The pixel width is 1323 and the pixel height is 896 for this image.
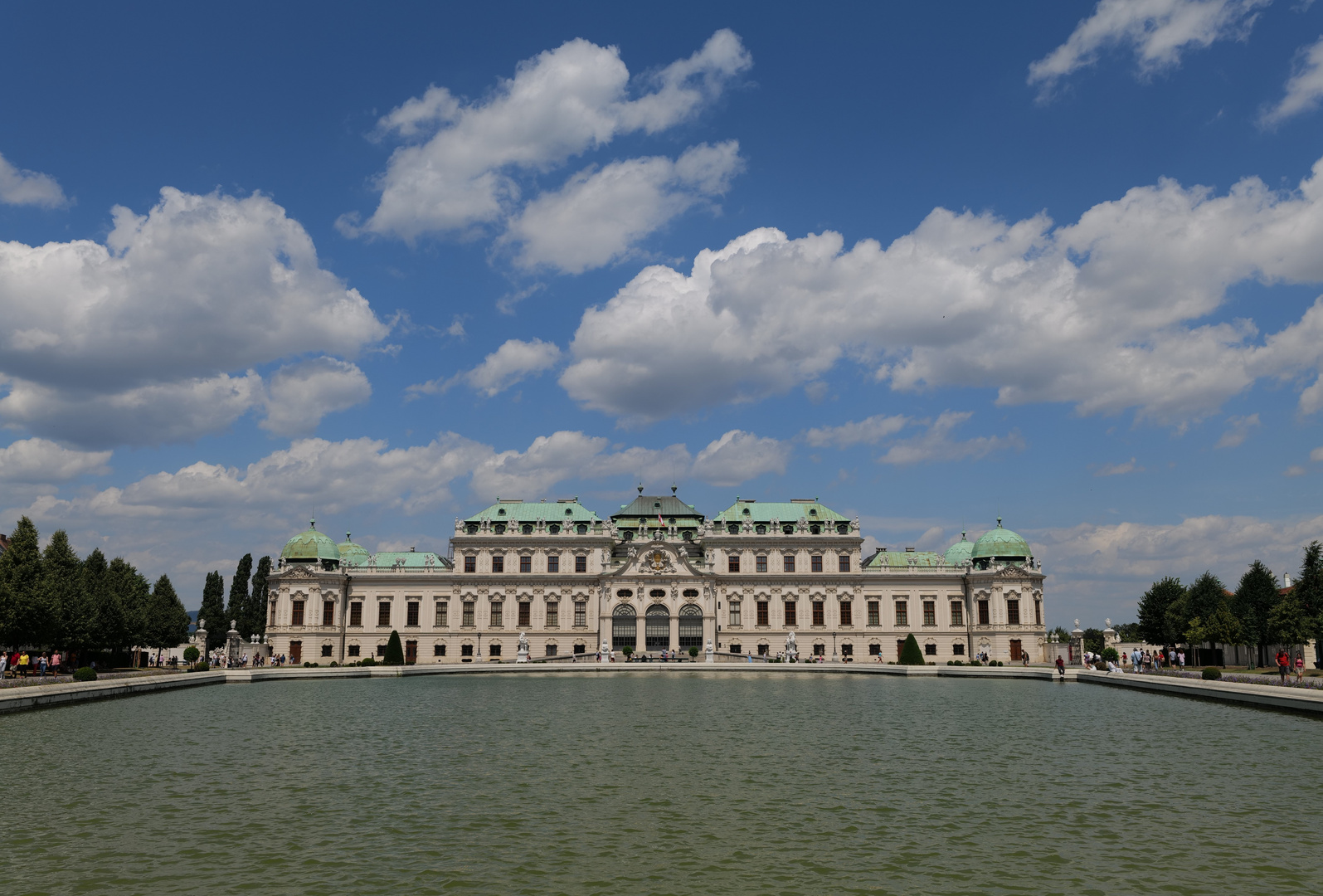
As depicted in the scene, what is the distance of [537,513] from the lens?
9744cm

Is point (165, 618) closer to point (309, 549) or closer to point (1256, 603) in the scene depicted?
point (309, 549)

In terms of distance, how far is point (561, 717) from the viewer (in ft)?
129

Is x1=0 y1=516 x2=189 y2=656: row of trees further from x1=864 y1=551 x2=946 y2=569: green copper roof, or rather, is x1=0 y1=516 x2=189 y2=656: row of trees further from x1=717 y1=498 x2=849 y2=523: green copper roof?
x1=864 y1=551 x2=946 y2=569: green copper roof

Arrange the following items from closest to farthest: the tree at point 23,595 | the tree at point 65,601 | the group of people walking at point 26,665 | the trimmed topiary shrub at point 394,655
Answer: the group of people walking at point 26,665 < the tree at point 23,595 < the tree at point 65,601 < the trimmed topiary shrub at point 394,655

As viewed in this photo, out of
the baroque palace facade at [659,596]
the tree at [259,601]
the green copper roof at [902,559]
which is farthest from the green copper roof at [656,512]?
the tree at [259,601]

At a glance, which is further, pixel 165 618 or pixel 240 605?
pixel 240 605

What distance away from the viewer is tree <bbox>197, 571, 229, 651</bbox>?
105 metres

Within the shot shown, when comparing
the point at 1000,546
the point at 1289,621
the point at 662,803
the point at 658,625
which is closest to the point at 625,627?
the point at 658,625

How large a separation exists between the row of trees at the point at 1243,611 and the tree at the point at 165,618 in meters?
89.4

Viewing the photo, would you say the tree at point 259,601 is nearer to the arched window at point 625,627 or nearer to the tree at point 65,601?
the tree at point 65,601

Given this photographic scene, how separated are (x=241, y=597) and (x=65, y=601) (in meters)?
45.3

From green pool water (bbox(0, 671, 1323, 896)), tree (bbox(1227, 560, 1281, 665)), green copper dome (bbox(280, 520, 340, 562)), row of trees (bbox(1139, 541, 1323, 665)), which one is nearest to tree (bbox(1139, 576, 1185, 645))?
row of trees (bbox(1139, 541, 1323, 665))

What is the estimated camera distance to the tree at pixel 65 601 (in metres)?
58.7

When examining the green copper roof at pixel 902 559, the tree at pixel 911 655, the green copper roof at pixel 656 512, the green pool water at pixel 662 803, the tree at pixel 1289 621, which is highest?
the green copper roof at pixel 656 512
